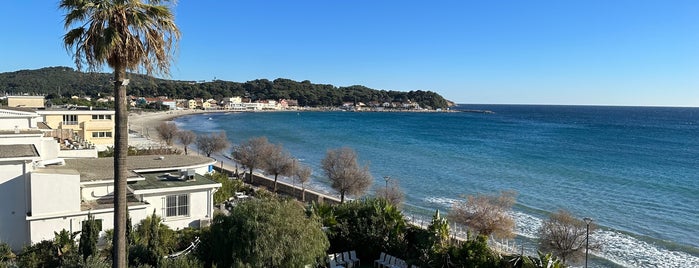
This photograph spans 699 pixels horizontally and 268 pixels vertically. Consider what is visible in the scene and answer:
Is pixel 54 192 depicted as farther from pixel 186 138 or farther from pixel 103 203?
pixel 186 138

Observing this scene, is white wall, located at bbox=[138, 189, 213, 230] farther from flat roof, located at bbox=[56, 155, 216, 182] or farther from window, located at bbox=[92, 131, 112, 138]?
window, located at bbox=[92, 131, 112, 138]

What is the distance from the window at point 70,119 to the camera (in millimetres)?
41000

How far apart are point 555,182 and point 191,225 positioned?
3488 cm

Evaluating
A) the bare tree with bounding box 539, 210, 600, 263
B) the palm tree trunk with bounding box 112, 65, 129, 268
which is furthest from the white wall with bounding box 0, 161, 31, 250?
the bare tree with bounding box 539, 210, 600, 263

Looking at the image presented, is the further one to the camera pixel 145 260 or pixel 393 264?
pixel 393 264

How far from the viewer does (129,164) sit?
23.6 metres

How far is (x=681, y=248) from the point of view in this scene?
83.3 feet

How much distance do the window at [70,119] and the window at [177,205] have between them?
90.5 feet

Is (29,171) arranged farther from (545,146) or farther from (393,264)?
(545,146)

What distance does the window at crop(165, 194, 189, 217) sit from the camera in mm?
19062

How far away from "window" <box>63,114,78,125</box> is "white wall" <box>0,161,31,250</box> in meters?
28.4

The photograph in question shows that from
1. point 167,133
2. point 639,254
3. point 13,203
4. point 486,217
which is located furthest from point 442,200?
point 167,133

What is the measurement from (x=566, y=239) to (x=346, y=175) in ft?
46.8

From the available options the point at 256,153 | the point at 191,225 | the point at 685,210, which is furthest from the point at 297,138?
the point at 191,225
